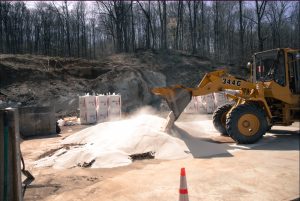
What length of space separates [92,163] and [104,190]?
2.09 meters

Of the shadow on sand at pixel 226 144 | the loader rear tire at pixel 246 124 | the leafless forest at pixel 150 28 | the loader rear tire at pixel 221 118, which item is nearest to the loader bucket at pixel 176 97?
the shadow on sand at pixel 226 144

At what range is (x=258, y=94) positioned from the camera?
11.7 m

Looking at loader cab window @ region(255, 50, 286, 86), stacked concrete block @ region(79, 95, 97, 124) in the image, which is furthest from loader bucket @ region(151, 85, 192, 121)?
stacked concrete block @ region(79, 95, 97, 124)

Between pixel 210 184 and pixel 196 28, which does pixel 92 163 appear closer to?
pixel 210 184

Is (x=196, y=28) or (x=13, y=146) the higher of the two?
(x=196, y=28)

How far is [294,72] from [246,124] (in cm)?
252

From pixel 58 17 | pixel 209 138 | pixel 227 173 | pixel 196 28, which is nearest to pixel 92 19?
pixel 58 17

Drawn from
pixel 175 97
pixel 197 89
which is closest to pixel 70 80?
pixel 175 97

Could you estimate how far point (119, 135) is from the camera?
10.5m

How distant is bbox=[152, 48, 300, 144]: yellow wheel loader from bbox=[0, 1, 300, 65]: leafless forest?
99.0ft

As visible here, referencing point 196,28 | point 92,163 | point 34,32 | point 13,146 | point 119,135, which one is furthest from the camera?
point 196,28

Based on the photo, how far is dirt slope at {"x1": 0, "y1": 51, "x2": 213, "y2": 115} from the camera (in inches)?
948

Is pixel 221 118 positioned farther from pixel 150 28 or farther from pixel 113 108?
pixel 150 28

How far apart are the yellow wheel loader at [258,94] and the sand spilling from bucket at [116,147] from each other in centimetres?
132
